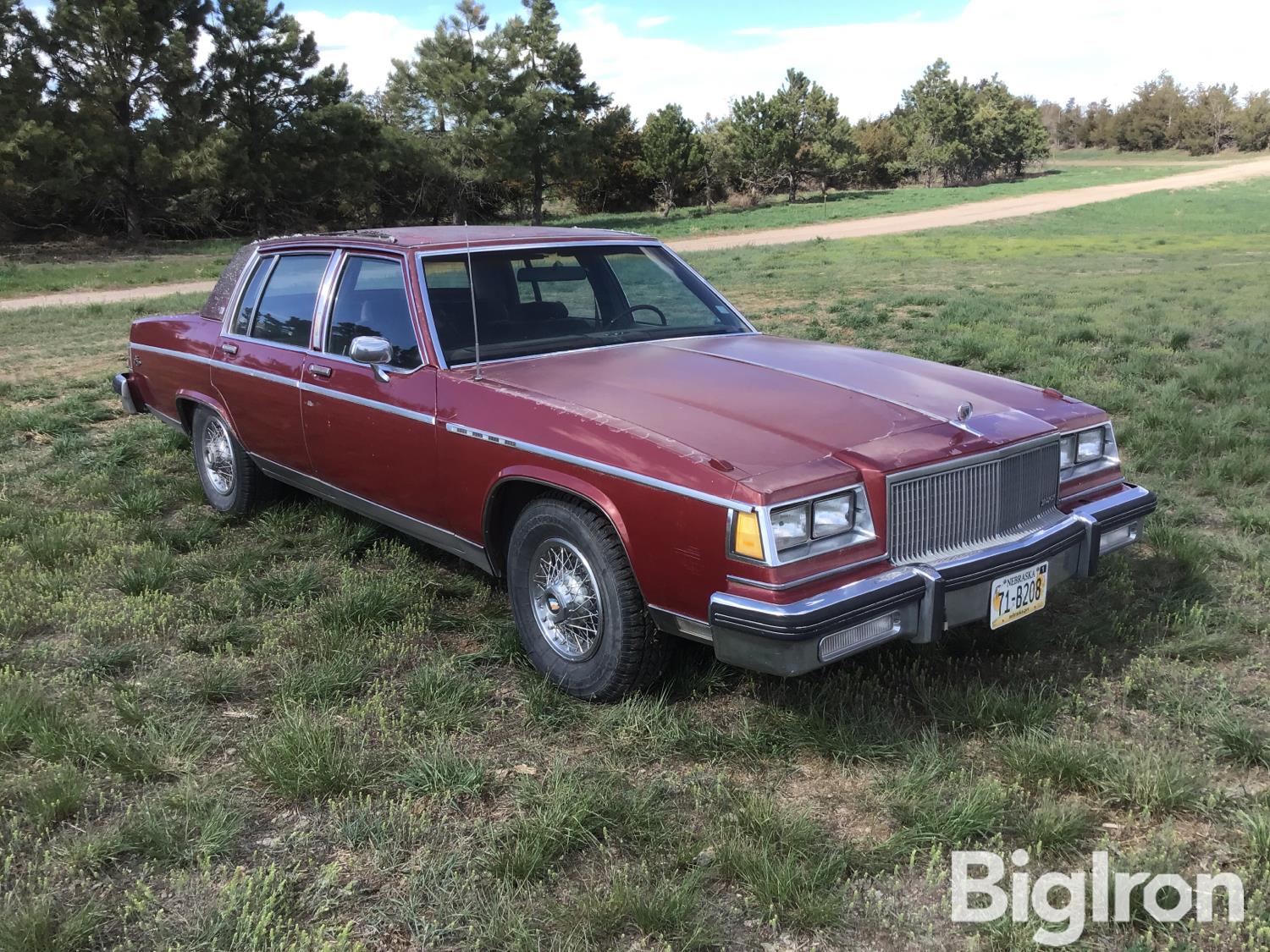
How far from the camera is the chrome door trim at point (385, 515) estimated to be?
154 inches

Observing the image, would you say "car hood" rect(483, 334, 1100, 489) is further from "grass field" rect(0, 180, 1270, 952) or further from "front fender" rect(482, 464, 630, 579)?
"grass field" rect(0, 180, 1270, 952)

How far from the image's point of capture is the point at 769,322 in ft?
35.8

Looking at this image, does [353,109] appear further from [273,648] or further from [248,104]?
[273,648]

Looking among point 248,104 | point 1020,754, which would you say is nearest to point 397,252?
point 1020,754

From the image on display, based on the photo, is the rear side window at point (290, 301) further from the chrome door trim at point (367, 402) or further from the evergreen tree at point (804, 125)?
the evergreen tree at point (804, 125)

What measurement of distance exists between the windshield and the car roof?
0.06m

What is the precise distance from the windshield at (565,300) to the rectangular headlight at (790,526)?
1.65 metres

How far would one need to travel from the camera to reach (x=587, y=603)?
337 cm

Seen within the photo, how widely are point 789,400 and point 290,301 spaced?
2.81 m

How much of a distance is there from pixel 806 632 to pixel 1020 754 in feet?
2.75

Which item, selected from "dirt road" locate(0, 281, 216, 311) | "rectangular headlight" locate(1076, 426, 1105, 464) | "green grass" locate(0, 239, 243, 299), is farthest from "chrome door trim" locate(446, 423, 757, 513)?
"green grass" locate(0, 239, 243, 299)

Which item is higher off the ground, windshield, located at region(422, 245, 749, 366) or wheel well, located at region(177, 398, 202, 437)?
windshield, located at region(422, 245, 749, 366)

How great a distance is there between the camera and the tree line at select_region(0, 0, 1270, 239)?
25.9 meters

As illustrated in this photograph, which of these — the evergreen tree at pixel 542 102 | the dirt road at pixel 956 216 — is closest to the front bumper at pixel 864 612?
the dirt road at pixel 956 216
